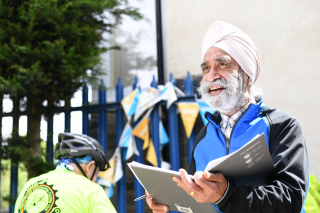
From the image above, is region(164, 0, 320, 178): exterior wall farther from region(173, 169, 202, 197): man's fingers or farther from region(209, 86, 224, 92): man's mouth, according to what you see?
region(173, 169, 202, 197): man's fingers

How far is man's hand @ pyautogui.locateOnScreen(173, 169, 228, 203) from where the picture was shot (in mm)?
1289

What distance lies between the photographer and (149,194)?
68.2 inches

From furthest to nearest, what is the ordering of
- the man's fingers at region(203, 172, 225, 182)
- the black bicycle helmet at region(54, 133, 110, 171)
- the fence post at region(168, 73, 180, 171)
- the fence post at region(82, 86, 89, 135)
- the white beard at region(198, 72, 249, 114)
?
the fence post at region(82, 86, 89, 135)
the fence post at region(168, 73, 180, 171)
the black bicycle helmet at region(54, 133, 110, 171)
the white beard at region(198, 72, 249, 114)
the man's fingers at region(203, 172, 225, 182)

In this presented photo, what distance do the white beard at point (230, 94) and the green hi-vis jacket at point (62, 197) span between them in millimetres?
1364

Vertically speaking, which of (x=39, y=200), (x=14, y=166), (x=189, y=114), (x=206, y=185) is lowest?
(x=39, y=200)

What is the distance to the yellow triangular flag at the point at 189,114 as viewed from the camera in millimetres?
3979

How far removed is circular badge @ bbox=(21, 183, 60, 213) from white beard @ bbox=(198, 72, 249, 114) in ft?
5.12

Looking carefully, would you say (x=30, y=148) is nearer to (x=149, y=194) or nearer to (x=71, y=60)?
(x=71, y=60)

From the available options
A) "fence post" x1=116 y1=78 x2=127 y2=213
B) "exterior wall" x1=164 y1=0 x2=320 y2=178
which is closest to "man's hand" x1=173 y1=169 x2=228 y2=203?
"fence post" x1=116 y1=78 x2=127 y2=213

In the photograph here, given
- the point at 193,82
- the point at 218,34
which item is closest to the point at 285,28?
the point at 193,82

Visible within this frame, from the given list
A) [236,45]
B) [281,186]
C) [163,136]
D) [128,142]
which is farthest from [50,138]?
[281,186]

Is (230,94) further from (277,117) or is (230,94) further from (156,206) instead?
(156,206)

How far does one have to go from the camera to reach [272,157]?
1510 mm

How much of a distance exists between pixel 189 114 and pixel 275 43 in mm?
1680
